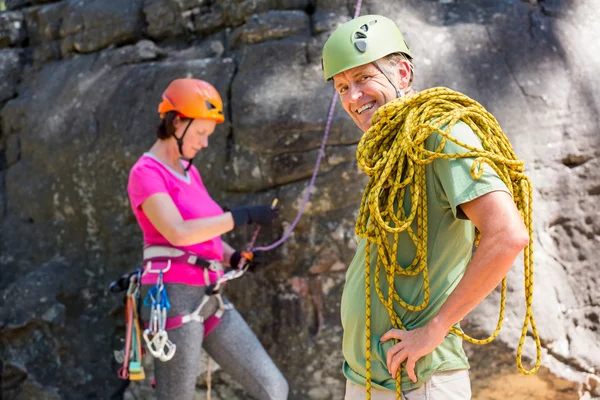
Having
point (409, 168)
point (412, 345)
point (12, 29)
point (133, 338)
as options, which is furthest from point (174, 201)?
point (12, 29)

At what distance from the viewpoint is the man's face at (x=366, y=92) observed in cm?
216

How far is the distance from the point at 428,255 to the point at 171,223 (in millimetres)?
1694

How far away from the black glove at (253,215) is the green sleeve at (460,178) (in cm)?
189

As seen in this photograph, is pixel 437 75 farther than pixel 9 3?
No

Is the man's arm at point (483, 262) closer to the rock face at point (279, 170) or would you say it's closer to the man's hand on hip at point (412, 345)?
the man's hand on hip at point (412, 345)

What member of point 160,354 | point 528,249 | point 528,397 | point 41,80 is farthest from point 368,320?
point 41,80

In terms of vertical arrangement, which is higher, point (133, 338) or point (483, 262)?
point (483, 262)

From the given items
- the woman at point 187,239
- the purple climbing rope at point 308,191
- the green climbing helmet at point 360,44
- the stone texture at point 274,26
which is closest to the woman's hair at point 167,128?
the woman at point 187,239

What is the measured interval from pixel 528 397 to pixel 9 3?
191 inches

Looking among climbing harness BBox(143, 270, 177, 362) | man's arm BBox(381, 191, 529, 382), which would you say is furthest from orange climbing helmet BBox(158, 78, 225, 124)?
man's arm BBox(381, 191, 529, 382)

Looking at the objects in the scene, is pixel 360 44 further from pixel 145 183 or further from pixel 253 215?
pixel 253 215

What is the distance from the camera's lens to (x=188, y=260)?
3615 millimetres

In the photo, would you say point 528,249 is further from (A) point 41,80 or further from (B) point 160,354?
(A) point 41,80

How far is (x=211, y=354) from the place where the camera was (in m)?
3.79
